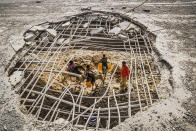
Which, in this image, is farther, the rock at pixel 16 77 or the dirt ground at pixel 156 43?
the rock at pixel 16 77

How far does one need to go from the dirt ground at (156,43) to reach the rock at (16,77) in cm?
18

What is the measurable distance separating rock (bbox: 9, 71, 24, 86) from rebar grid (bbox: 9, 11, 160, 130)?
15 centimetres

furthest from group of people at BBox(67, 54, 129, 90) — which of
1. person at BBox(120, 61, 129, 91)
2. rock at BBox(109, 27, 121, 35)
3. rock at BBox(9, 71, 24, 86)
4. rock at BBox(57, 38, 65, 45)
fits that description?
rock at BBox(109, 27, 121, 35)

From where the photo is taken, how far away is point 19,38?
23.1 feet

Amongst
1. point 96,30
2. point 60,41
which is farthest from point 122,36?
point 60,41

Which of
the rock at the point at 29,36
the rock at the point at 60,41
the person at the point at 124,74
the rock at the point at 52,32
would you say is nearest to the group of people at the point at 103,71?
the person at the point at 124,74

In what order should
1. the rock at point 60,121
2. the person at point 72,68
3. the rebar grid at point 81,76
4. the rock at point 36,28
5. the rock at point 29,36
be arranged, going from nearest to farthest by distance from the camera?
the rock at point 60,121
the rebar grid at point 81,76
the person at point 72,68
the rock at point 29,36
the rock at point 36,28

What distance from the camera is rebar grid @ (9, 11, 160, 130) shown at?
4215 mm

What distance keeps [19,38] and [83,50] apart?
305 cm

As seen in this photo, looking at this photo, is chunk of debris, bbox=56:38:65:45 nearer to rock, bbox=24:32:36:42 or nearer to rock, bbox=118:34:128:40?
rock, bbox=24:32:36:42

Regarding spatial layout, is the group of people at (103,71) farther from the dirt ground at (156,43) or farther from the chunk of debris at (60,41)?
the chunk of debris at (60,41)

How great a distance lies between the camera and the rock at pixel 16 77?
492 cm

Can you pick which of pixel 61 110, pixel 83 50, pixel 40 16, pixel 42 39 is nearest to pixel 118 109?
pixel 61 110

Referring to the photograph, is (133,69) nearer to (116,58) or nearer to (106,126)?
(116,58)
